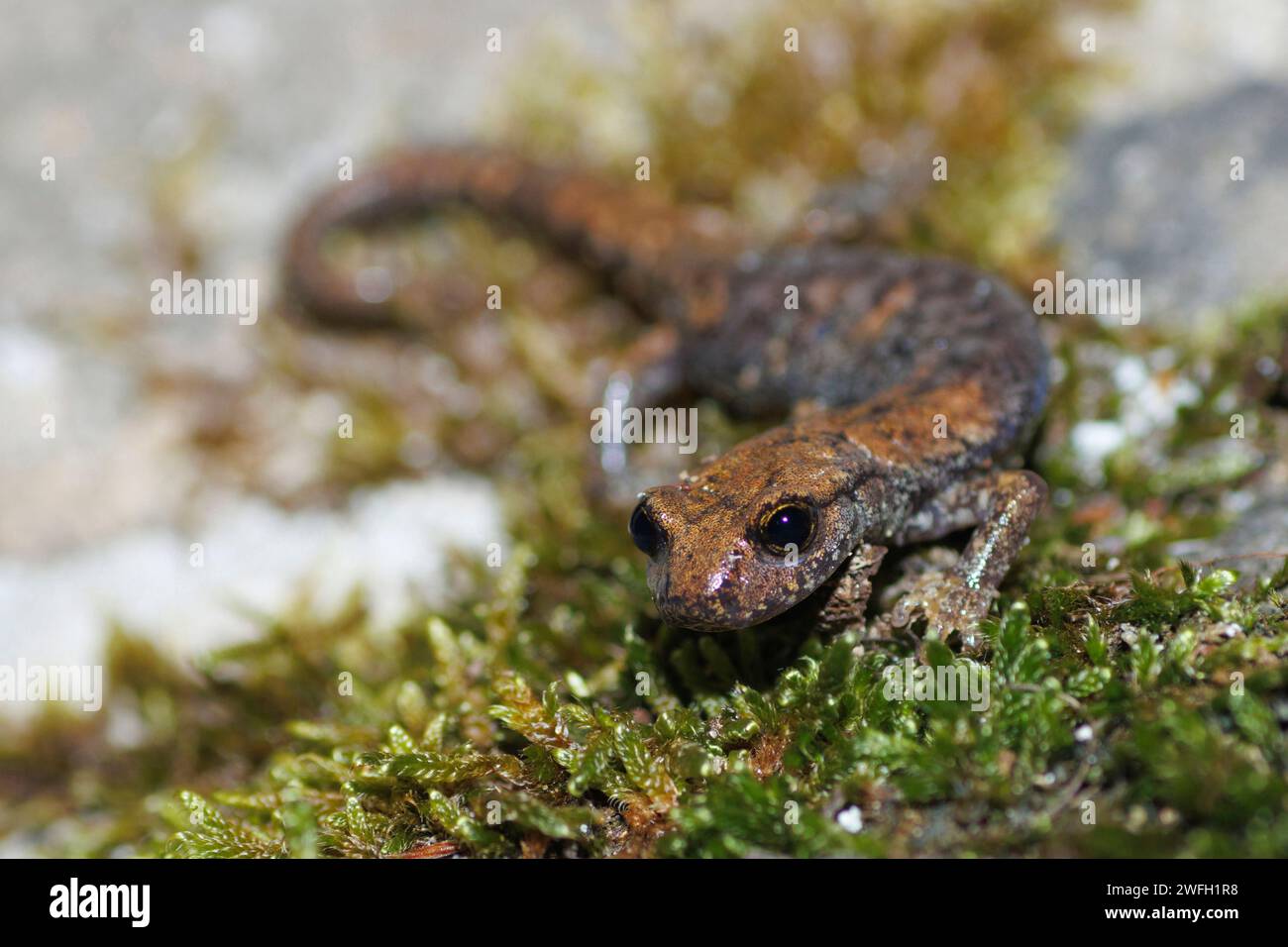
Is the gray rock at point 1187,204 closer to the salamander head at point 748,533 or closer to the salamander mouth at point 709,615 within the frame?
the salamander head at point 748,533

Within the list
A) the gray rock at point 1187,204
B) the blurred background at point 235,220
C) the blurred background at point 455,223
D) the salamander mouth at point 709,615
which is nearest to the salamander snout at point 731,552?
the salamander mouth at point 709,615

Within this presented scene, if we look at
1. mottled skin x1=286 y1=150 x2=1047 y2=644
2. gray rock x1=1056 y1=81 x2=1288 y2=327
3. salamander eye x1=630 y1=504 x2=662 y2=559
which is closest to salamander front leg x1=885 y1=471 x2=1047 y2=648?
mottled skin x1=286 y1=150 x2=1047 y2=644

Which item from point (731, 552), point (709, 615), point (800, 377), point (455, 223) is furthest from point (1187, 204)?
point (455, 223)

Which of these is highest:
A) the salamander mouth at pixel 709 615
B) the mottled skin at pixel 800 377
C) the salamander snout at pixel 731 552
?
the mottled skin at pixel 800 377

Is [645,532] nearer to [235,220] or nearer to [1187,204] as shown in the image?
[1187,204]

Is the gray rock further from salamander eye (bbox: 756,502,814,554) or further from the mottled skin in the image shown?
salamander eye (bbox: 756,502,814,554)

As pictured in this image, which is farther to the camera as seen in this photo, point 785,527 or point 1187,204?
point 1187,204
